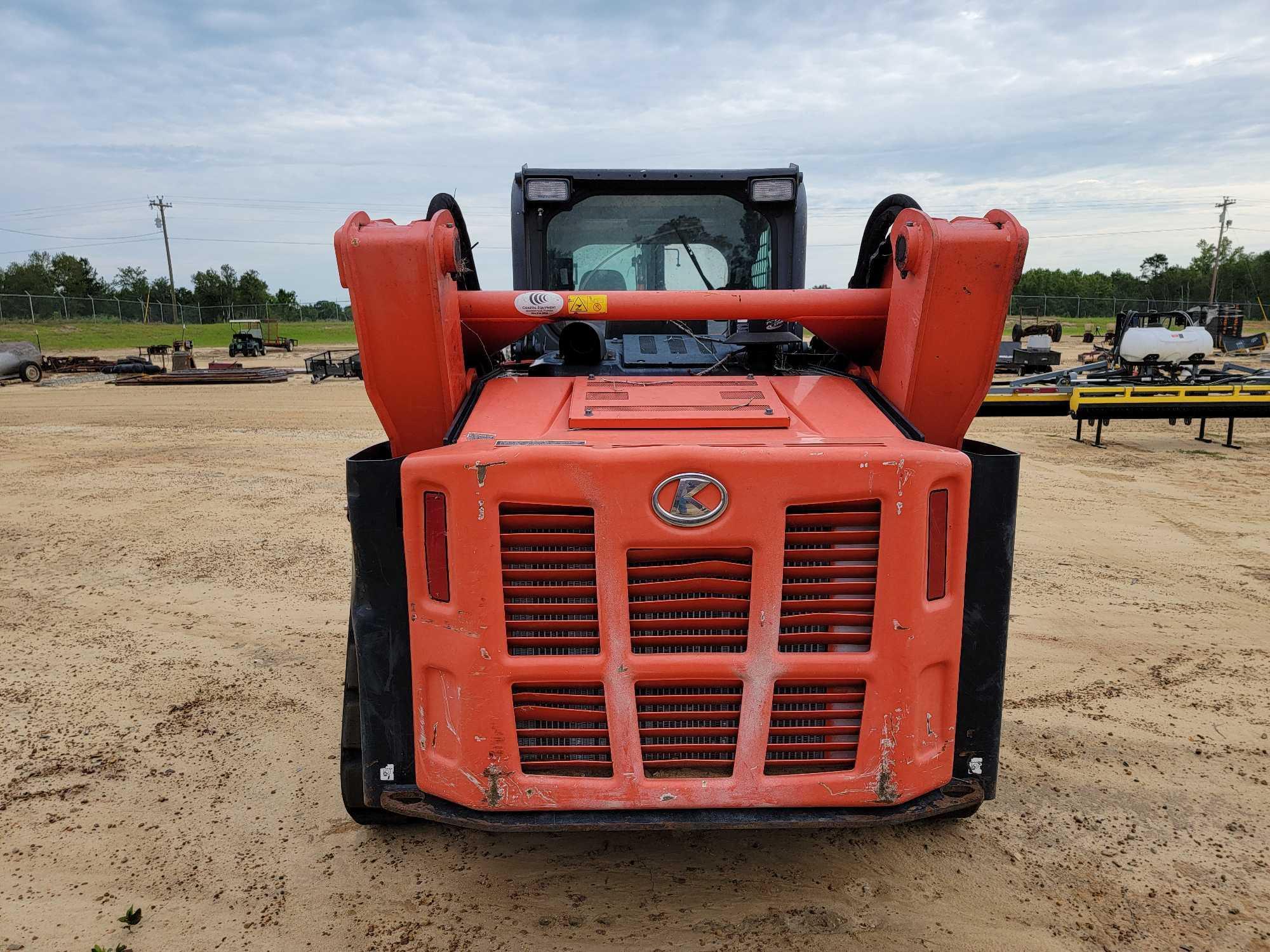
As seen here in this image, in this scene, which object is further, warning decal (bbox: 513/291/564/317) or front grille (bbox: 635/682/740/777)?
warning decal (bbox: 513/291/564/317)

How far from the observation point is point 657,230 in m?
4.58

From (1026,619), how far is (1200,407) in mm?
6321

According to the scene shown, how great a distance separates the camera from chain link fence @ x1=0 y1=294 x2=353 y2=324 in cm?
4134

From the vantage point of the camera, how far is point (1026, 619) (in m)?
5.31

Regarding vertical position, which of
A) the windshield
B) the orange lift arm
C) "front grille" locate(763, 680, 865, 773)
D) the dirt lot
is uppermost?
the windshield

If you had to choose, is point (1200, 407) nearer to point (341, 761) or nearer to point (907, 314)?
point (907, 314)

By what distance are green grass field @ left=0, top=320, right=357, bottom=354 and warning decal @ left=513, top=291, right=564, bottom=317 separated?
37.1 meters

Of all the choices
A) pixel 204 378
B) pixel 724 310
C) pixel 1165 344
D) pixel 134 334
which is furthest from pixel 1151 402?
pixel 134 334

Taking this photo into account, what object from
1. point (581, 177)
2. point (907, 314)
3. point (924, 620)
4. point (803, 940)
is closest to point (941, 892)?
point (803, 940)

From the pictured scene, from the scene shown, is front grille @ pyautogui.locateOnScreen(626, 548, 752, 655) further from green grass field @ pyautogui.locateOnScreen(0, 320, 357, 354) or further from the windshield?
green grass field @ pyautogui.locateOnScreen(0, 320, 357, 354)

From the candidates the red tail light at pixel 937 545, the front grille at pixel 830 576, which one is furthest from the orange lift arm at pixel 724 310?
the front grille at pixel 830 576

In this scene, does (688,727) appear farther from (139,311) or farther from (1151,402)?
(139,311)

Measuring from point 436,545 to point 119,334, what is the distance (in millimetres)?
45919

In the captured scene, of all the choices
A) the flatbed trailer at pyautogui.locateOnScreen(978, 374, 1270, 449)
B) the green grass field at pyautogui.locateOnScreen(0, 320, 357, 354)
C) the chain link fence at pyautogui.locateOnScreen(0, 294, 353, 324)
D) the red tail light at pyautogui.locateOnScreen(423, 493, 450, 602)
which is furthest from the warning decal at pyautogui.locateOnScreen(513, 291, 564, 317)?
the green grass field at pyautogui.locateOnScreen(0, 320, 357, 354)
